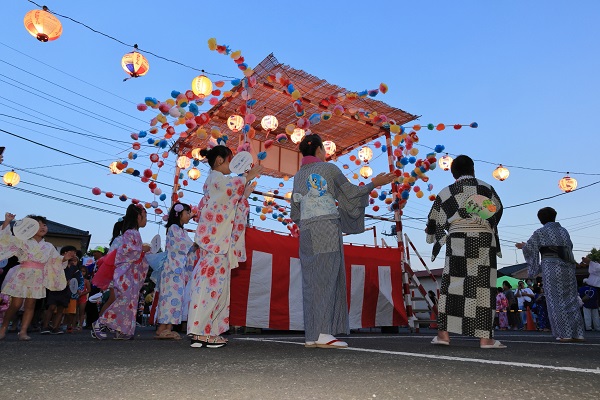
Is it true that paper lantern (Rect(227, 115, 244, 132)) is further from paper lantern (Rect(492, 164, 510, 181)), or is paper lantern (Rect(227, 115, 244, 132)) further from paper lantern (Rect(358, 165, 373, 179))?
paper lantern (Rect(492, 164, 510, 181))

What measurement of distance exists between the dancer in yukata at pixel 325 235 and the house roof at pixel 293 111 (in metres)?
4.41

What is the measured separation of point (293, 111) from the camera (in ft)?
30.9

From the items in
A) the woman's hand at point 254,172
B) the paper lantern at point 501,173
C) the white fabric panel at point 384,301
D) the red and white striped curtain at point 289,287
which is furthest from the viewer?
the paper lantern at point 501,173

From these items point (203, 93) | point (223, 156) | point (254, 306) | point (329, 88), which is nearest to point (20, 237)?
point (223, 156)

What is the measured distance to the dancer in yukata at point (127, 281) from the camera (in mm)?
5109

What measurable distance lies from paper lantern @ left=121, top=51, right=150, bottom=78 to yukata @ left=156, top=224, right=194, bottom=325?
364 cm

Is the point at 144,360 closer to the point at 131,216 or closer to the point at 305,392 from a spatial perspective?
the point at 305,392

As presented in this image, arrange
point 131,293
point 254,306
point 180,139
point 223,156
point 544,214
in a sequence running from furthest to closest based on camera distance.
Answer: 1. point 180,139
2. point 254,306
3. point 544,214
4. point 131,293
5. point 223,156

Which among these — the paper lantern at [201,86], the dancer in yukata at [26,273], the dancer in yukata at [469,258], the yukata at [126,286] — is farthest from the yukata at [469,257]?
the paper lantern at [201,86]

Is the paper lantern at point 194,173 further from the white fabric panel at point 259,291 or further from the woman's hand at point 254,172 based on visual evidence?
the woman's hand at point 254,172

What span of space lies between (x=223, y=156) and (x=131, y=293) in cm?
233

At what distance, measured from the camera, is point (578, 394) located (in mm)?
1470

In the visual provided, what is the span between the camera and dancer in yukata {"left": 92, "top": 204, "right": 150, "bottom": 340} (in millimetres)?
5109

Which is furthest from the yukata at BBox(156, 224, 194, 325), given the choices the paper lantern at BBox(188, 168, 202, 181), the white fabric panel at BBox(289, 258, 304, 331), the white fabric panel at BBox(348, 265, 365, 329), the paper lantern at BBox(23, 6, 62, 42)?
the paper lantern at BBox(188, 168, 202, 181)
